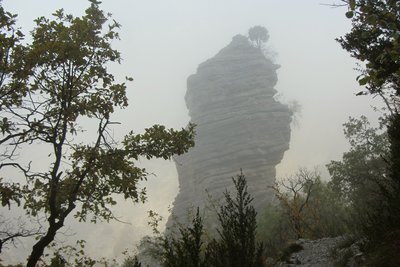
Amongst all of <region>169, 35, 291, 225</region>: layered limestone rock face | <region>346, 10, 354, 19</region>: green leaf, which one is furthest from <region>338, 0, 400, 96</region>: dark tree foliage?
<region>169, 35, 291, 225</region>: layered limestone rock face

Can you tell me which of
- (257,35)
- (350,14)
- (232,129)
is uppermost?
(257,35)

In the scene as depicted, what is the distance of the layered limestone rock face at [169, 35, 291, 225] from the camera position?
58.2 metres

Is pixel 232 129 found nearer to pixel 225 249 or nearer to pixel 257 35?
pixel 257 35

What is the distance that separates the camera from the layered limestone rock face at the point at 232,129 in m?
58.2

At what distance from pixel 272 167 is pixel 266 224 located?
1037 inches

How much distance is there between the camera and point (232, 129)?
6406 cm

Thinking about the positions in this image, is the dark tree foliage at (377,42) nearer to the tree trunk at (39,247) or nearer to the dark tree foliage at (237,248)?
the dark tree foliage at (237,248)

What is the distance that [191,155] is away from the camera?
216ft

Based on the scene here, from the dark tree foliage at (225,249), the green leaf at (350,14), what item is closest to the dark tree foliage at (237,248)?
the dark tree foliage at (225,249)

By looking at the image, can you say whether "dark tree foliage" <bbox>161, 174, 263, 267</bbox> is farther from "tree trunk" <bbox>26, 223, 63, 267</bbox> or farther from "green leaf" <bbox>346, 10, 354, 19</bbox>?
"green leaf" <bbox>346, 10, 354, 19</bbox>

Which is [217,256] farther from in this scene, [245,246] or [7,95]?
[7,95]

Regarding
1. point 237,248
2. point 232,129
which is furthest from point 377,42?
point 232,129

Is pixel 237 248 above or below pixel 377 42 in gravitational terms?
below

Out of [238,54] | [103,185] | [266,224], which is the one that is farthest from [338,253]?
[238,54]
